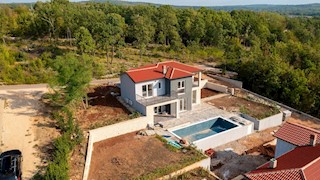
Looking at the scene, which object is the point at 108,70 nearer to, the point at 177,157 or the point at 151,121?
the point at 151,121

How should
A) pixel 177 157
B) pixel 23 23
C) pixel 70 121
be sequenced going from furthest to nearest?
pixel 23 23, pixel 70 121, pixel 177 157

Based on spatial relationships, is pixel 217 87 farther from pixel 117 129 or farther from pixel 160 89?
pixel 117 129

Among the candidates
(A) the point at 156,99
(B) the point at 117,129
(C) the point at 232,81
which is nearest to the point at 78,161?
(B) the point at 117,129

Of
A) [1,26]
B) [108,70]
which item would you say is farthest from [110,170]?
[1,26]

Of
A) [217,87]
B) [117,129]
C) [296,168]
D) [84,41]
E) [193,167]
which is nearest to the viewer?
[296,168]

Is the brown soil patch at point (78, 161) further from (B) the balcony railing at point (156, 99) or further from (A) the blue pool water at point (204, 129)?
(A) the blue pool water at point (204, 129)

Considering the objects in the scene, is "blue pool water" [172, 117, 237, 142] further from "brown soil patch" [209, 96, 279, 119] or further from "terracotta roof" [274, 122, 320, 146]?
"terracotta roof" [274, 122, 320, 146]

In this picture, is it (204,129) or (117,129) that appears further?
(204,129)

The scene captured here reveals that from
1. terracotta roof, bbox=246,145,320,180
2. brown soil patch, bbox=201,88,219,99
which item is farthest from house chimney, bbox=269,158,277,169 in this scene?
brown soil patch, bbox=201,88,219,99
